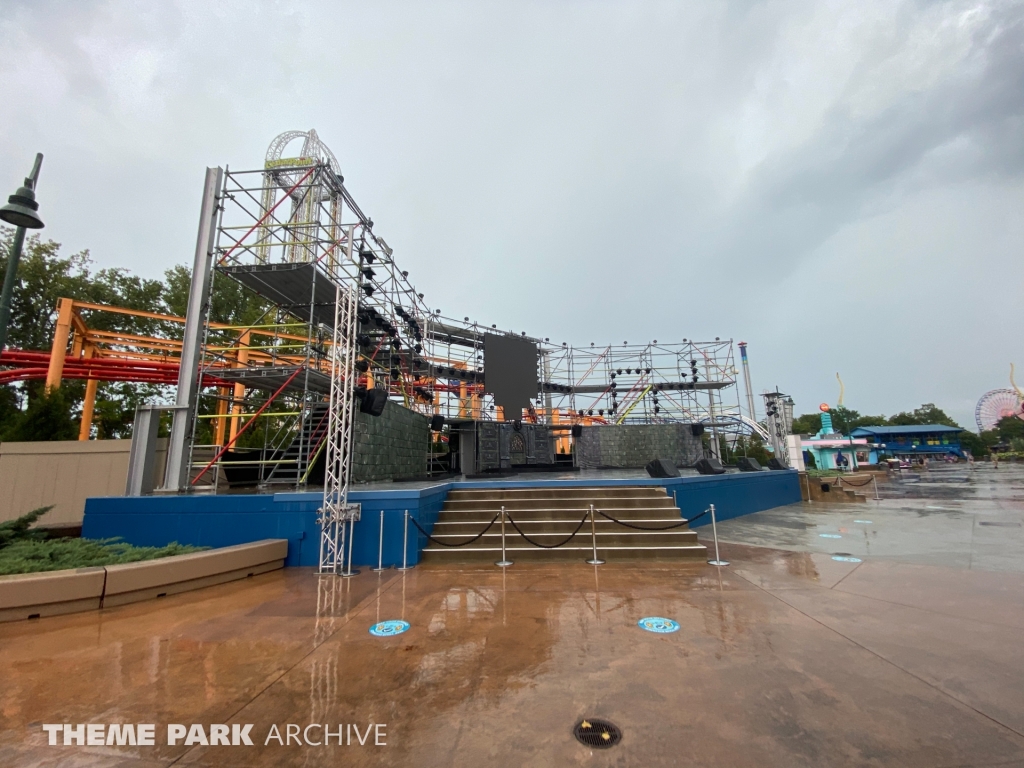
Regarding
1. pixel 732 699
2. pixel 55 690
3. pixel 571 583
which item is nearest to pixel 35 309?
pixel 55 690

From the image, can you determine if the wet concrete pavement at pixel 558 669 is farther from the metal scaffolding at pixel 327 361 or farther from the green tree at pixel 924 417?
the green tree at pixel 924 417

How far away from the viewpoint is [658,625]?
420cm

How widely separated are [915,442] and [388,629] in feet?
281

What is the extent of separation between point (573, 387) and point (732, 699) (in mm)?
23402

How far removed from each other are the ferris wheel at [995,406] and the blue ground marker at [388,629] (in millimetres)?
110013

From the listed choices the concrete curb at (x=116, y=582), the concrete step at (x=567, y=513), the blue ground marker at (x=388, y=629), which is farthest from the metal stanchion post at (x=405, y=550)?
the blue ground marker at (x=388, y=629)

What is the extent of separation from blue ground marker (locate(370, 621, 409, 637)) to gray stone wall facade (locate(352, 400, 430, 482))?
593cm

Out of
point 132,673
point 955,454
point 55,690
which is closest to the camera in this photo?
point 55,690

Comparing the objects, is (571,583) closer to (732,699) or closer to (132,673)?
(732,699)

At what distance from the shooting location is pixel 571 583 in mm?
5738

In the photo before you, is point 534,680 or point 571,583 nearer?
point 534,680

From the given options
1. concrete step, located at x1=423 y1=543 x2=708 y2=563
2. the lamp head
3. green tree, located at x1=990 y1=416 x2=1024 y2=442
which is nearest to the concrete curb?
concrete step, located at x1=423 y1=543 x2=708 y2=563

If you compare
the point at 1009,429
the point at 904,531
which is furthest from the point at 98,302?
the point at 1009,429

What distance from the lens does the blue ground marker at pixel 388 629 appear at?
13.6ft
